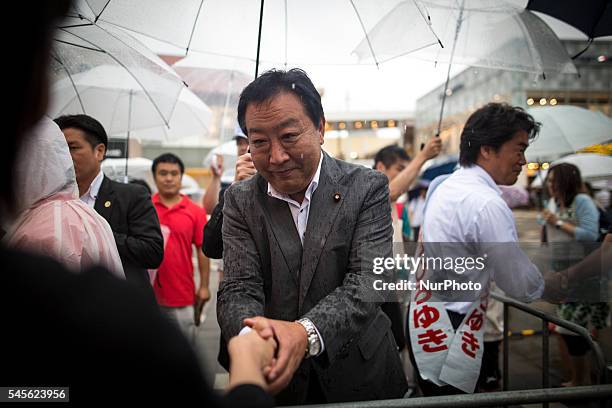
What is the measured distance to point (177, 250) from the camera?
155 inches

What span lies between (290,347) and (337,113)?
4.68ft

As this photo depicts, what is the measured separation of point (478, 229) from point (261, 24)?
1.42 m

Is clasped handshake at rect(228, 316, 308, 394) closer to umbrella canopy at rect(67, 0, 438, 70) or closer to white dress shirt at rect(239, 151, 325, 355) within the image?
white dress shirt at rect(239, 151, 325, 355)

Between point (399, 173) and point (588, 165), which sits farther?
point (588, 165)

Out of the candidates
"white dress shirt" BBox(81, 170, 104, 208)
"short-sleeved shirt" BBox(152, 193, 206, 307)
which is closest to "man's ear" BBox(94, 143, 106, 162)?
"white dress shirt" BBox(81, 170, 104, 208)

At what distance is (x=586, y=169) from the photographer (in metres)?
5.80

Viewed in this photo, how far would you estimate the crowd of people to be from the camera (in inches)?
24.9

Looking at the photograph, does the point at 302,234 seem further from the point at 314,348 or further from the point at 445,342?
the point at 445,342

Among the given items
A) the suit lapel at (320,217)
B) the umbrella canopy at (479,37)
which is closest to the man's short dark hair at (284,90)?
the suit lapel at (320,217)

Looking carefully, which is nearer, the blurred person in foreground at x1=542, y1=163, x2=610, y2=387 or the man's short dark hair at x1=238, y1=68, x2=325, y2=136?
the man's short dark hair at x1=238, y1=68, x2=325, y2=136

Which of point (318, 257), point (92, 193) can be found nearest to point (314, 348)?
point (318, 257)

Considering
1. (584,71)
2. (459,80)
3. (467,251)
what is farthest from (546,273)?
(584,71)

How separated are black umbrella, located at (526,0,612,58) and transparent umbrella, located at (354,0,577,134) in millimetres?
75

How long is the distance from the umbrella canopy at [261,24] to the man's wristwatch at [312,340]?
1.16m
